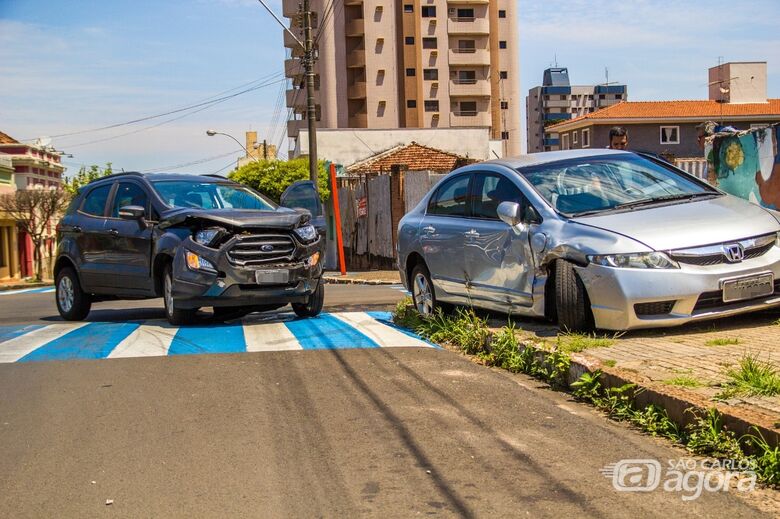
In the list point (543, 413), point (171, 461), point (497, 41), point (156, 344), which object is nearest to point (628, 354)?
point (543, 413)

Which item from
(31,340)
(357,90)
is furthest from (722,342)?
(357,90)

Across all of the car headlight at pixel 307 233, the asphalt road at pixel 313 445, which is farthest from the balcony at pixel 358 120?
the asphalt road at pixel 313 445

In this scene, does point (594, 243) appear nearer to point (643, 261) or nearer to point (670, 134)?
point (643, 261)

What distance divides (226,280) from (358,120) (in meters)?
69.3

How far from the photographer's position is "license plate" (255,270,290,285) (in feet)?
34.4

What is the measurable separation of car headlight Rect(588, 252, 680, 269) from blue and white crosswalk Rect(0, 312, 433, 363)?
2357mm

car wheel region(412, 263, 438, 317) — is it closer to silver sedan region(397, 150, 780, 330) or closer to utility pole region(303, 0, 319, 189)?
silver sedan region(397, 150, 780, 330)

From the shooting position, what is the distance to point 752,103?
2724 inches

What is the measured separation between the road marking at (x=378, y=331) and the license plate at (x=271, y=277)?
3.13ft

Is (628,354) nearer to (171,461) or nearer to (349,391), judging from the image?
(349,391)

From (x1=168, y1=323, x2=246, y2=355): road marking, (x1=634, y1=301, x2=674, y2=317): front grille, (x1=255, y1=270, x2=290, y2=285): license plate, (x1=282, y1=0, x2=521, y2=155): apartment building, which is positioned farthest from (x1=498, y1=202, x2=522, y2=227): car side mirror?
(x1=282, y1=0, x2=521, y2=155): apartment building

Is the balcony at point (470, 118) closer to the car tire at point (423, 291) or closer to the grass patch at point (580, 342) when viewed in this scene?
the car tire at point (423, 291)

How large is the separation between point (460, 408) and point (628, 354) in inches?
55.9

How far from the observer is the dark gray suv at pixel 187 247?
1041cm
